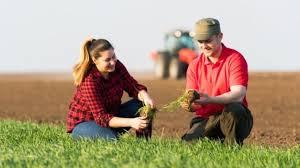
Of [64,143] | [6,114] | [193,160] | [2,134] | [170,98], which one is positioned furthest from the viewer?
[170,98]

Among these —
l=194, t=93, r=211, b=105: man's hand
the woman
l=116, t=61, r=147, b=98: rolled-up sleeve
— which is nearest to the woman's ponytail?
the woman

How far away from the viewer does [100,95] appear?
8.69 m

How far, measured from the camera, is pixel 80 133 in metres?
8.88

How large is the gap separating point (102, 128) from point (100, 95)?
0.37 metres

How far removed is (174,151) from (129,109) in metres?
1.54

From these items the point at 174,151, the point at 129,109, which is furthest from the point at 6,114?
the point at 174,151

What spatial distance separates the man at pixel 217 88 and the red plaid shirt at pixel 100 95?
0.81 m

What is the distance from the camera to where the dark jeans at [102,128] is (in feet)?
28.8

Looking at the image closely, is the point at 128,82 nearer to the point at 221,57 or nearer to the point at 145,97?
the point at 145,97

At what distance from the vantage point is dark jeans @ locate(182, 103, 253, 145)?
8156 mm

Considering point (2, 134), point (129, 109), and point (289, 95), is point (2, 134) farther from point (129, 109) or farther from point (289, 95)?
point (289, 95)

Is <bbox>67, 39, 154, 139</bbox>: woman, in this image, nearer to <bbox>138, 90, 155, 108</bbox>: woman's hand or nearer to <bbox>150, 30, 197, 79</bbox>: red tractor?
<bbox>138, 90, 155, 108</bbox>: woman's hand

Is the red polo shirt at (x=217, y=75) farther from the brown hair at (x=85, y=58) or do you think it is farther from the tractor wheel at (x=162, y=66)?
the tractor wheel at (x=162, y=66)

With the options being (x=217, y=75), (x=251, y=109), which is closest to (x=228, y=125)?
(x=217, y=75)
